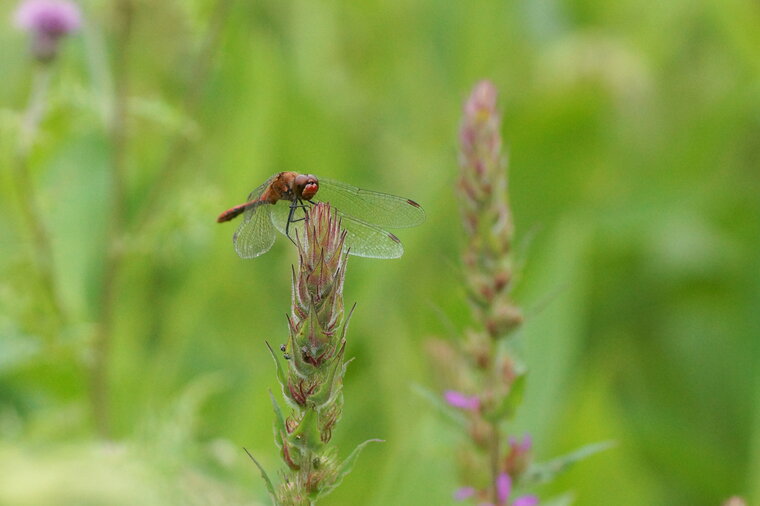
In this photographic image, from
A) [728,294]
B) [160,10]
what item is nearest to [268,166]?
[160,10]

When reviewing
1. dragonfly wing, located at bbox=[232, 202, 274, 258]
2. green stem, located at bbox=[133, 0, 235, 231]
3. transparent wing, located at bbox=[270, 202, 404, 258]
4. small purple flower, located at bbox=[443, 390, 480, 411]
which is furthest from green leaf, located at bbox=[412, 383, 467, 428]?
green stem, located at bbox=[133, 0, 235, 231]

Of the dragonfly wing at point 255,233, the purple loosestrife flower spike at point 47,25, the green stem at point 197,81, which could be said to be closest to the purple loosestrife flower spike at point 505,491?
the dragonfly wing at point 255,233

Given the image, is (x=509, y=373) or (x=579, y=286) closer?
(x=509, y=373)

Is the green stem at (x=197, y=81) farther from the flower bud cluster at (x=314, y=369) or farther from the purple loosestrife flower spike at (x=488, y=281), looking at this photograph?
the flower bud cluster at (x=314, y=369)

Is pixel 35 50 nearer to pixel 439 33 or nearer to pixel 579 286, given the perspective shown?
pixel 579 286

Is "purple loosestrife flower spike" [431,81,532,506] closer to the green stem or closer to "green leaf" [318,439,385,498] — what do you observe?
"green leaf" [318,439,385,498]

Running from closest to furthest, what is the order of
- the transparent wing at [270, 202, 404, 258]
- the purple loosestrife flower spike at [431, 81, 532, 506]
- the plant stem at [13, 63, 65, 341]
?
the purple loosestrife flower spike at [431, 81, 532, 506]
the transparent wing at [270, 202, 404, 258]
the plant stem at [13, 63, 65, 341]
